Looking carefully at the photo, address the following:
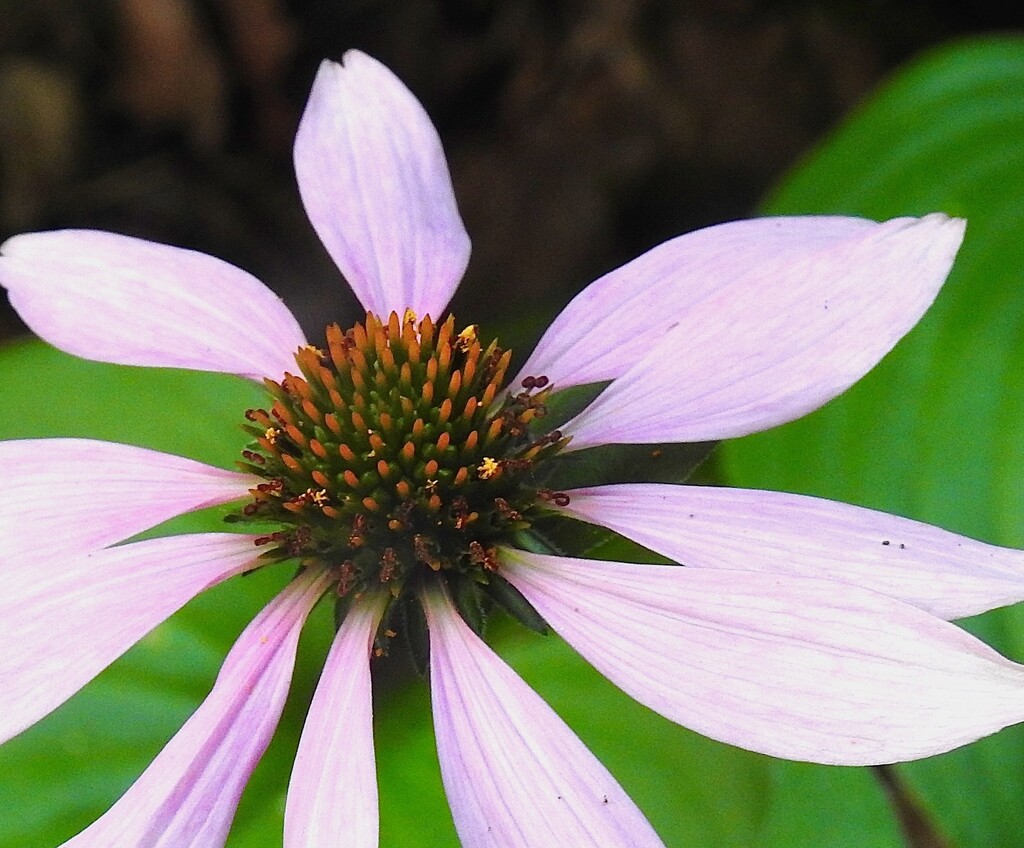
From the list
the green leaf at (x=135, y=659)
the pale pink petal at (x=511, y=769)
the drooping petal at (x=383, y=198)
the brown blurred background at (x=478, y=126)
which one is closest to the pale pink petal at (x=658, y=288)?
the drooping petal at (x=383, y=198)

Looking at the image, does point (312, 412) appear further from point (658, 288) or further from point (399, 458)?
point (658, 288)

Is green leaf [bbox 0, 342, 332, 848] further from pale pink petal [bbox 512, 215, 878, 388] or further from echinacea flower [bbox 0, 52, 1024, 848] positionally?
pale pink petal [bbox 512, 215, 878, 388]

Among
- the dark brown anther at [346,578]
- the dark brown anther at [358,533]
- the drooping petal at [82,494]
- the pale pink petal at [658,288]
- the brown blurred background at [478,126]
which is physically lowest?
the dark brown anther at [346,578]

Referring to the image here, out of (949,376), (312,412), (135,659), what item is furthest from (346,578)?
(949,376)

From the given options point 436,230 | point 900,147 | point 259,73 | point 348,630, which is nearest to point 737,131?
point 900,147

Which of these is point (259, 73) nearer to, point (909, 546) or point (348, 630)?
point (348, 630)

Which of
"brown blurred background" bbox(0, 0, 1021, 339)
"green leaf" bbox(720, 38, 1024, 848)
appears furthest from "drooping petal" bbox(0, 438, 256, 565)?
"brown blurred background" bbox(0, 0, 1021, 339)

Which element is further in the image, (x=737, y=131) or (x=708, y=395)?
(x=737, y=131)

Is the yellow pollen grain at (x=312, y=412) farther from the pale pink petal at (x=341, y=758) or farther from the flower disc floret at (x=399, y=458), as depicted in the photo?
the pale pink petal at (x=341, y=758)
